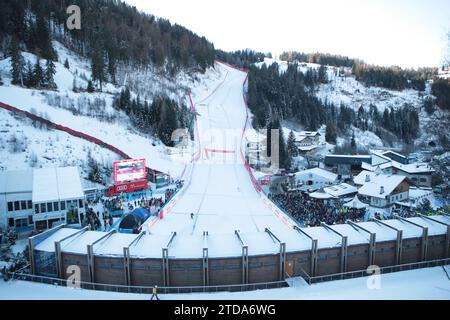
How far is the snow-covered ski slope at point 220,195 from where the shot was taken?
1881cm

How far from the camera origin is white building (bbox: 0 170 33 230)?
1759 centimetres

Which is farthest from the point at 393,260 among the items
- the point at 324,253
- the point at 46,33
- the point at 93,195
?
the point at 46,33

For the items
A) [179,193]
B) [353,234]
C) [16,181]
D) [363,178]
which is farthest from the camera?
[363,178]

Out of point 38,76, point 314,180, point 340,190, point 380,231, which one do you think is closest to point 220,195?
point 340,190

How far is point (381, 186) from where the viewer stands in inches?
1042

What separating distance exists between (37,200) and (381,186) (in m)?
25.2

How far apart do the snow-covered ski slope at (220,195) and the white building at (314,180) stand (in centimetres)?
577

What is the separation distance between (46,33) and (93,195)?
29791mm

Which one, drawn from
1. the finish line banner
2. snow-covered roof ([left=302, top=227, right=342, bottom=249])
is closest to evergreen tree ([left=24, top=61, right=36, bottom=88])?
the finish line banner

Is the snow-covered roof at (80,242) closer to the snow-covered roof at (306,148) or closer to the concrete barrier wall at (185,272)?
the concrete barrier wall at (185,272)

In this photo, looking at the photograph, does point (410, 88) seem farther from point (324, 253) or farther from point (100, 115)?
point (324, 253)

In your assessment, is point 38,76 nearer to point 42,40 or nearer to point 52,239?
point 42,40

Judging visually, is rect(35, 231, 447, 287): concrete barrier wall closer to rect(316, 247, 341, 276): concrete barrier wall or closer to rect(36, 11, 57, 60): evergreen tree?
rect(316, 247, 341, 276): concrete barrier wall
